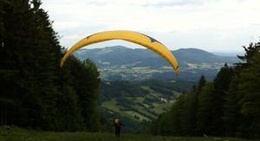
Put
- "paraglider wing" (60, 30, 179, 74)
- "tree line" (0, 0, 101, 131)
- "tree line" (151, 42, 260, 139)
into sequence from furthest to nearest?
"tree line" (151, 42, 260, 139)
"tree line" (0, 0, 101, 131)
"paraglider wing" (60, 30, 179, 74)

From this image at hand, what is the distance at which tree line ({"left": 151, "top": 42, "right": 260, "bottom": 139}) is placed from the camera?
53.2 m

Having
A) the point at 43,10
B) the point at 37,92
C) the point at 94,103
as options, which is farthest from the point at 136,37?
the point at 94,103

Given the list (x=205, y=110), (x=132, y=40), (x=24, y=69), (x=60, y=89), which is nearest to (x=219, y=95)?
(x=205, y=110)

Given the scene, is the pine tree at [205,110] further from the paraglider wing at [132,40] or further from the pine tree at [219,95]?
the paraglider wing at [132,40]

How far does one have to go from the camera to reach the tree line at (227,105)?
5325cm

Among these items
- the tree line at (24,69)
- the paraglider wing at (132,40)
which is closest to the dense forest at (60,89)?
the tree line at (24,69)

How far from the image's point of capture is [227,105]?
220 ft

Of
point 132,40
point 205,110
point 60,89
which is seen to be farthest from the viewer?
point 205,110

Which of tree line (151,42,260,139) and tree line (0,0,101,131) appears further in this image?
tree line (151,42,260,139)

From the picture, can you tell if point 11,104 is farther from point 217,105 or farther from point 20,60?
point 217,105

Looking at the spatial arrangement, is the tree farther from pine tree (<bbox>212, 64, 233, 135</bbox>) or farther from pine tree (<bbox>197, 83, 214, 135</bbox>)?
pine tree (<bbox>197, 83, 214, 135</bbox>)

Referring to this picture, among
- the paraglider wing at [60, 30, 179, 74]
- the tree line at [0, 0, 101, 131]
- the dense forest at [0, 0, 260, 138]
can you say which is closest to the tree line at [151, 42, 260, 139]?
the dense forest at [0, 0, 260, 138]

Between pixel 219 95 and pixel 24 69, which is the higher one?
pixel 24 69

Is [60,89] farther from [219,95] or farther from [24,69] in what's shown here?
[219,95]
